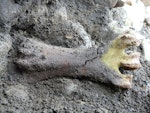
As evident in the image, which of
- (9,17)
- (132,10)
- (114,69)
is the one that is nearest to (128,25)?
(132,10)

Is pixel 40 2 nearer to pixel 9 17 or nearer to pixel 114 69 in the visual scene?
pixel 9 17

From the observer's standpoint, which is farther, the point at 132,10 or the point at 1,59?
the point at 132,10

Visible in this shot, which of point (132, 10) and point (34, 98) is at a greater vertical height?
point (132, 10)
